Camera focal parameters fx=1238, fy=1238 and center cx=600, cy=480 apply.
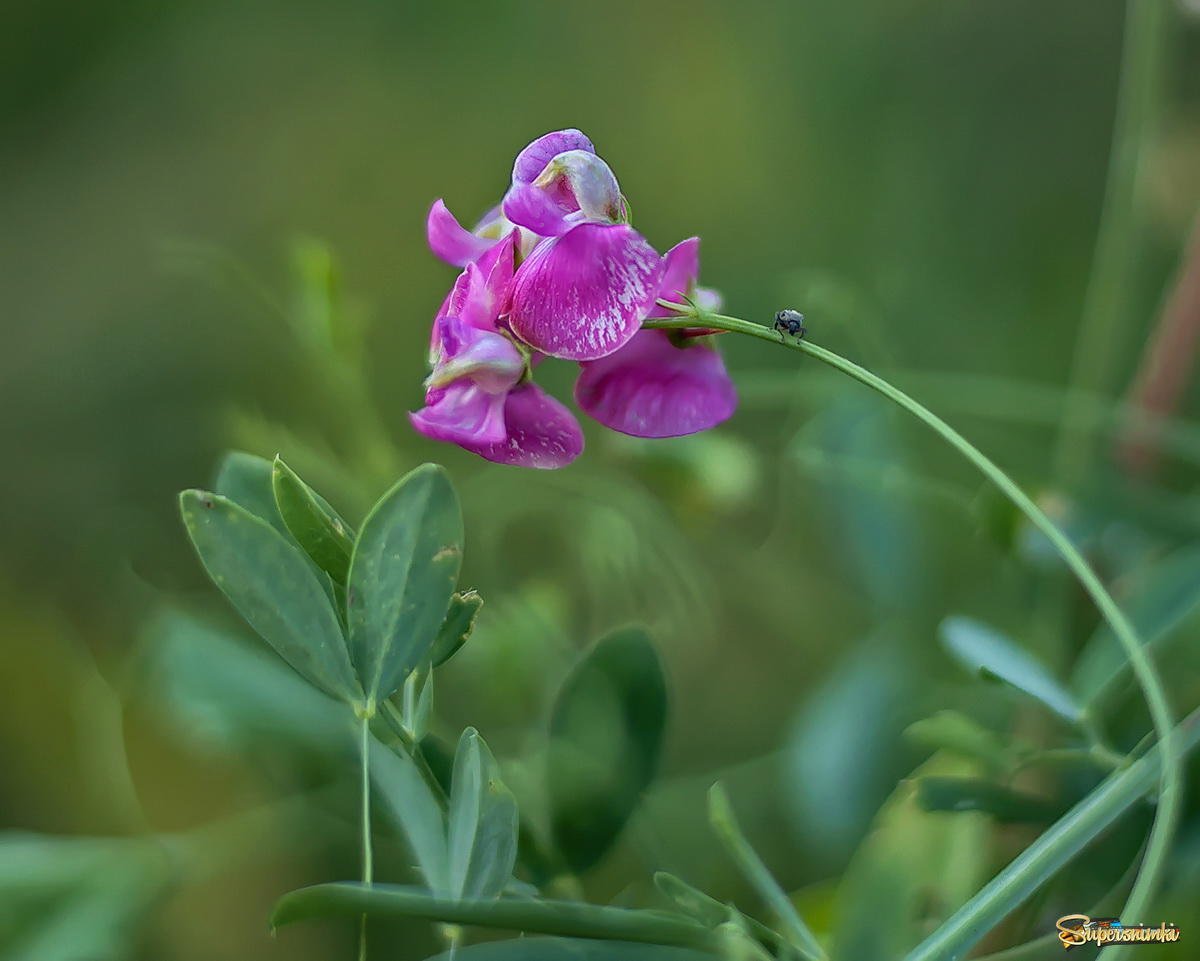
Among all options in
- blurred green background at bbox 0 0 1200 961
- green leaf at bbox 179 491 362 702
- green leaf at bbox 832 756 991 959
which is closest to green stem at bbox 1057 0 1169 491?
blurred green background at bbox 0 0 1200 961

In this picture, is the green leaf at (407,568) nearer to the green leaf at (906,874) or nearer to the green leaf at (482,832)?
the green leaf at (482,832)

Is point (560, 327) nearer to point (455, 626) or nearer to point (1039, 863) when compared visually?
point (455, 626)

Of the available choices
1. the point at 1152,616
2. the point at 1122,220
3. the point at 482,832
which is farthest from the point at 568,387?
the point at 482,832

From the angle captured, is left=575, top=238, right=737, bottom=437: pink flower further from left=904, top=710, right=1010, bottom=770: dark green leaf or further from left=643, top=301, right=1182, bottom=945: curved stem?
left=904, top=710, right=1010, bottom=770: dark green leaf

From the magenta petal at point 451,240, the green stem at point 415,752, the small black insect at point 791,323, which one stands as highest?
the magenta petal at point 451,240

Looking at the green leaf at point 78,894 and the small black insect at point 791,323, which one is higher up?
the small black insect at point 791,323

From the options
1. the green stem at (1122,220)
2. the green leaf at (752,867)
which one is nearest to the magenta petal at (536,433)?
the green leaf at (752,867)
